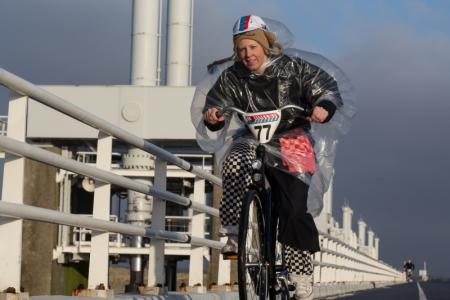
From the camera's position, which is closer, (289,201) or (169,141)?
(289,201)

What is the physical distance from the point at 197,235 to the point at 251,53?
3954 mm

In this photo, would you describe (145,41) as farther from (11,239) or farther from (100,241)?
(11,239)

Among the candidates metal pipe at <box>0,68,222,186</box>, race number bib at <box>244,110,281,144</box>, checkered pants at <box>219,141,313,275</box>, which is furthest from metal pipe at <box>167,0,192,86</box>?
checkered pants at <box>219,141,313,275</box>

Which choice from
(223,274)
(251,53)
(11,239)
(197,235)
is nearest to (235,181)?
(251,53)

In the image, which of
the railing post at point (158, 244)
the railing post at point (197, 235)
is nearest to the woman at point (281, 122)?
the railing post at point (158, 244)

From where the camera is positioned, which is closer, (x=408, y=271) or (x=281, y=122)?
(x=281, y=122)

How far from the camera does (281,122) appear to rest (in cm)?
588

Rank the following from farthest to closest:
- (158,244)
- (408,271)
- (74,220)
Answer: (408,271) < (158,244) < (74,220)

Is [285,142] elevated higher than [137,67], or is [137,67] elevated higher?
[137,67]

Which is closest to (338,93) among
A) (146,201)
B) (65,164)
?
(65,164)

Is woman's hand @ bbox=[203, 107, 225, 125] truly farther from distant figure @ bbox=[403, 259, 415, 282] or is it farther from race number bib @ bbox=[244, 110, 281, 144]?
distant figure @ bbox=[403, 259, 415, 282]

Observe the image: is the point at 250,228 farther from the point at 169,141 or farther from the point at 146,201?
the point at 169,141

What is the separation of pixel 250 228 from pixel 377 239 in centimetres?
11871

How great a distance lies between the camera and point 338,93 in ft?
19.8
